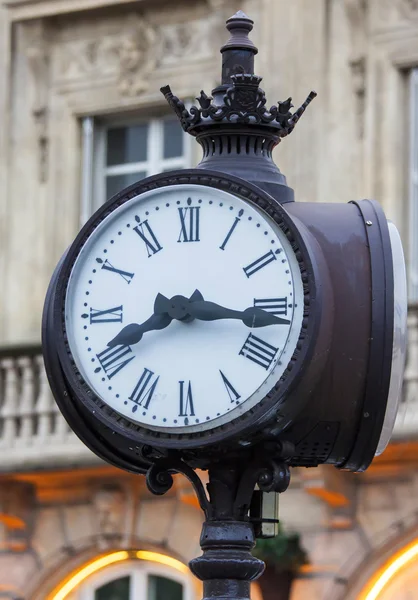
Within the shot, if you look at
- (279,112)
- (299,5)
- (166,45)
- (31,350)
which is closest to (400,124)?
(299,5)

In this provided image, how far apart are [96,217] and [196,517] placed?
34.1 feet

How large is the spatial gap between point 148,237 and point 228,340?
0.20 meters

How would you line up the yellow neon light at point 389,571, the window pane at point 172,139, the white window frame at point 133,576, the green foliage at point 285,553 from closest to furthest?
the green foliage at point 285,553
the yellow neon light at point 389,571
the white window frame at point 133,576
the window pane at point 172,139

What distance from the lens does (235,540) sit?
8.28 ft

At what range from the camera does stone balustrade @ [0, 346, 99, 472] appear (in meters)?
12.9

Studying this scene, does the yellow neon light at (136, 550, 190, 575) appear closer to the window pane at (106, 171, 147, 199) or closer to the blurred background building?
the blurred background building

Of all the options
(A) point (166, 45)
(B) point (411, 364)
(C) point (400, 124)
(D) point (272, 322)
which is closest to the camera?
(D) point (272, 322)

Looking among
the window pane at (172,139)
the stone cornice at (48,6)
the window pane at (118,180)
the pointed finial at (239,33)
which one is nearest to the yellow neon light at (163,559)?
the window pane at (118,180)

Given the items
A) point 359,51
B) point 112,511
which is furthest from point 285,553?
point 359,51

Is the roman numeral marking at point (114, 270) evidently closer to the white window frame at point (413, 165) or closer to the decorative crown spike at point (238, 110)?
the decorative crown spike at point (238, 110)

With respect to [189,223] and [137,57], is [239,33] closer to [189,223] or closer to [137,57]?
[189,223]

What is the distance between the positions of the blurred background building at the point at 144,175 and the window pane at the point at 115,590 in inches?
0.6

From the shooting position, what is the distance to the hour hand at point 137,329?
253 centimetres

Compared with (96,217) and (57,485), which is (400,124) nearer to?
(57,485)
